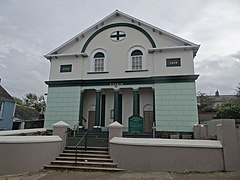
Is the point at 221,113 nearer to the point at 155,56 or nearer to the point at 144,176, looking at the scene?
the point at 155,56

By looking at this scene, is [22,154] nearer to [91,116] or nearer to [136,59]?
[91,116]

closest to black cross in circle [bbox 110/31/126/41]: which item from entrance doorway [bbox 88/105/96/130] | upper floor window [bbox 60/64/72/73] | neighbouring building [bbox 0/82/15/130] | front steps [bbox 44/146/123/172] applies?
upper floor window [bbox 60/64/72/73]

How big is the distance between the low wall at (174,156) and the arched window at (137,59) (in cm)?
949

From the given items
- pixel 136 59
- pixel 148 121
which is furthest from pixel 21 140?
pixel 136 59

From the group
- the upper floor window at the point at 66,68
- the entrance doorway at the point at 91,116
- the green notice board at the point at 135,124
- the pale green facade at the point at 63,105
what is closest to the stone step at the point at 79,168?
the green notice board at the point at 135,124

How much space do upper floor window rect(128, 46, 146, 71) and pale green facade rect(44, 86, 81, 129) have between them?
195 inches

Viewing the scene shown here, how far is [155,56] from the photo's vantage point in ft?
53.7

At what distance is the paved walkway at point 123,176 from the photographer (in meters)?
6.91

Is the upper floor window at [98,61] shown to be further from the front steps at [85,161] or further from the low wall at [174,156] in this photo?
the low wall at [174,156]

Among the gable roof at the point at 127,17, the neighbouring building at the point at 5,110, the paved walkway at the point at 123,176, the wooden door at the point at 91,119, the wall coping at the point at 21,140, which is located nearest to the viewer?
the paved walkway at the point at 123,176

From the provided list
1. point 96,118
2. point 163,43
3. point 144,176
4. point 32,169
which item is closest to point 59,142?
point 32,169

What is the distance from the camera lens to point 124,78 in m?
16.5

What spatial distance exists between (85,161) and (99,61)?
1063 cm

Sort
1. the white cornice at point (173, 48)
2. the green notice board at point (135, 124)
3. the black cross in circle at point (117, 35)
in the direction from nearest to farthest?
the green notice board at point (135, 124) < the white cornice at point (173, 48) < the black cross in circle at point (117, 35)
